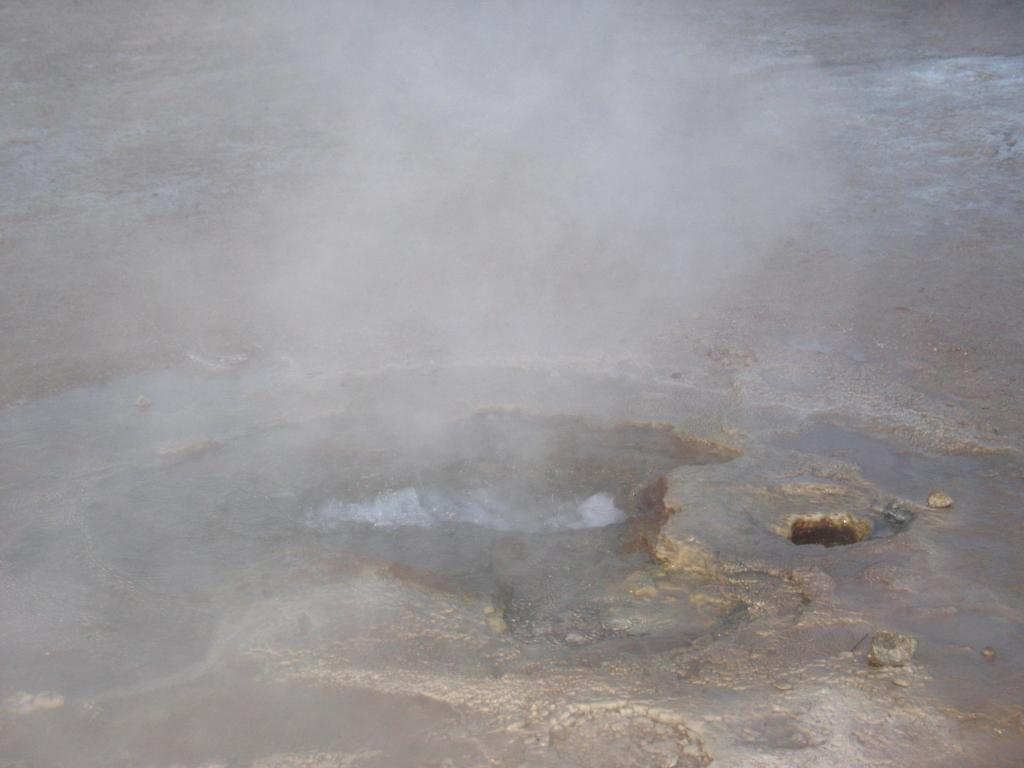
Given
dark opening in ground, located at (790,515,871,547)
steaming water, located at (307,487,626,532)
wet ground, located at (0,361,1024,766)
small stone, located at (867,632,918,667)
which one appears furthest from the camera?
steaming water, located at (307,487,626,532)

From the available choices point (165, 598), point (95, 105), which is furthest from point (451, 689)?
point (95, 105)

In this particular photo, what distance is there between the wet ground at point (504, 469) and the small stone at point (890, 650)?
3cm

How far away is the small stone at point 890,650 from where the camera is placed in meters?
2.31

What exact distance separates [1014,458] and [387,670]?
2.24m

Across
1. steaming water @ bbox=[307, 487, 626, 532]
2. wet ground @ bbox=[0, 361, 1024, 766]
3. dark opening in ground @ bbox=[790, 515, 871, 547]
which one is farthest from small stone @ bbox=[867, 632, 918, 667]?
steaming water @ bbox=[307, 487, 626, 532]

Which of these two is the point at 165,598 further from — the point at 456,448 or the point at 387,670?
the point at 456,448

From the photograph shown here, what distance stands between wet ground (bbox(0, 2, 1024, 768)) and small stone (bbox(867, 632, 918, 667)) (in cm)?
3

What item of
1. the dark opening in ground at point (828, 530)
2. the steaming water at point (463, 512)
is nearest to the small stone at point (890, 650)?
the dark opening in ground at point (828, 530)

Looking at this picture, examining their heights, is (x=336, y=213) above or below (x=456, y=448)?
above

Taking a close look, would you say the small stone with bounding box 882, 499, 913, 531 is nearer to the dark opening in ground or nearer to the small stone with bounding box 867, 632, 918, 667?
the dark opening in ground

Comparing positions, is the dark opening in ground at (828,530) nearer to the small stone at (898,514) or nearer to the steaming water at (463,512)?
the small stone at (898,514)

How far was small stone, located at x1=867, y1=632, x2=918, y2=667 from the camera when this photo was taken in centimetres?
231

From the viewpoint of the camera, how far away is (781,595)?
102 inches

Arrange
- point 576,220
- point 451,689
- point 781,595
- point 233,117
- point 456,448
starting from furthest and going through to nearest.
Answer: point 233,117
point 576,220
point 456,448
point 781,595
point 451,689
